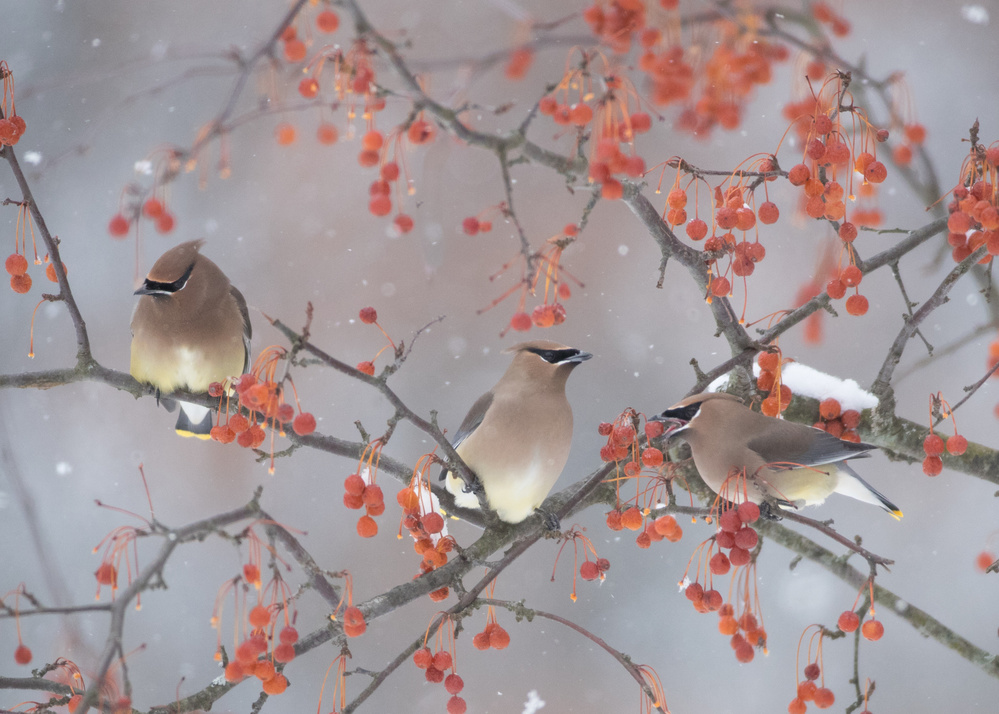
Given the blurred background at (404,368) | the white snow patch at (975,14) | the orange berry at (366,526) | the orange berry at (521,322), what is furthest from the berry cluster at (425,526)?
the white snow patch at (975,14)

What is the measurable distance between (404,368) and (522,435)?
242 centimetres

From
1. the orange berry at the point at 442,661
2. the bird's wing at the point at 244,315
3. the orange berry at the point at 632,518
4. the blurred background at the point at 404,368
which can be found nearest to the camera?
the orange berry at the point at 442,661

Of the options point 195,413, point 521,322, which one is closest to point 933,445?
point 521,322

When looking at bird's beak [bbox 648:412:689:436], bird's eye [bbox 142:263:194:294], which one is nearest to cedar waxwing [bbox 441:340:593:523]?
bird's beak [bbox 648:412:689:436]

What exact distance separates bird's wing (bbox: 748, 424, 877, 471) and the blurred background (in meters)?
2.13

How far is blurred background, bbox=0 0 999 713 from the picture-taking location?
462 cm

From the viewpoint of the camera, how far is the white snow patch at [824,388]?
8.30 feet

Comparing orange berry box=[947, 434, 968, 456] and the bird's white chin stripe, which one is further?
the bird's white chin stripe

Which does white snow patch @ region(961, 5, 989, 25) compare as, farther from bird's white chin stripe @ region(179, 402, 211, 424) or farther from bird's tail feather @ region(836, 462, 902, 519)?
bird's white chin stripe @ region(179, 402, 211, 424)

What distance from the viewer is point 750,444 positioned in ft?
7.91

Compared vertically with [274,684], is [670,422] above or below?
above

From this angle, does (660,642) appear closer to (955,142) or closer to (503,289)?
(503,289)

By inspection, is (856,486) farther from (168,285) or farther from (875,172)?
(168,285)

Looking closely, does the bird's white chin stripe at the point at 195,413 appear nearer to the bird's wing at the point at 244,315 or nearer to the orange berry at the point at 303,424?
the bird's wing at the point at 244,315
